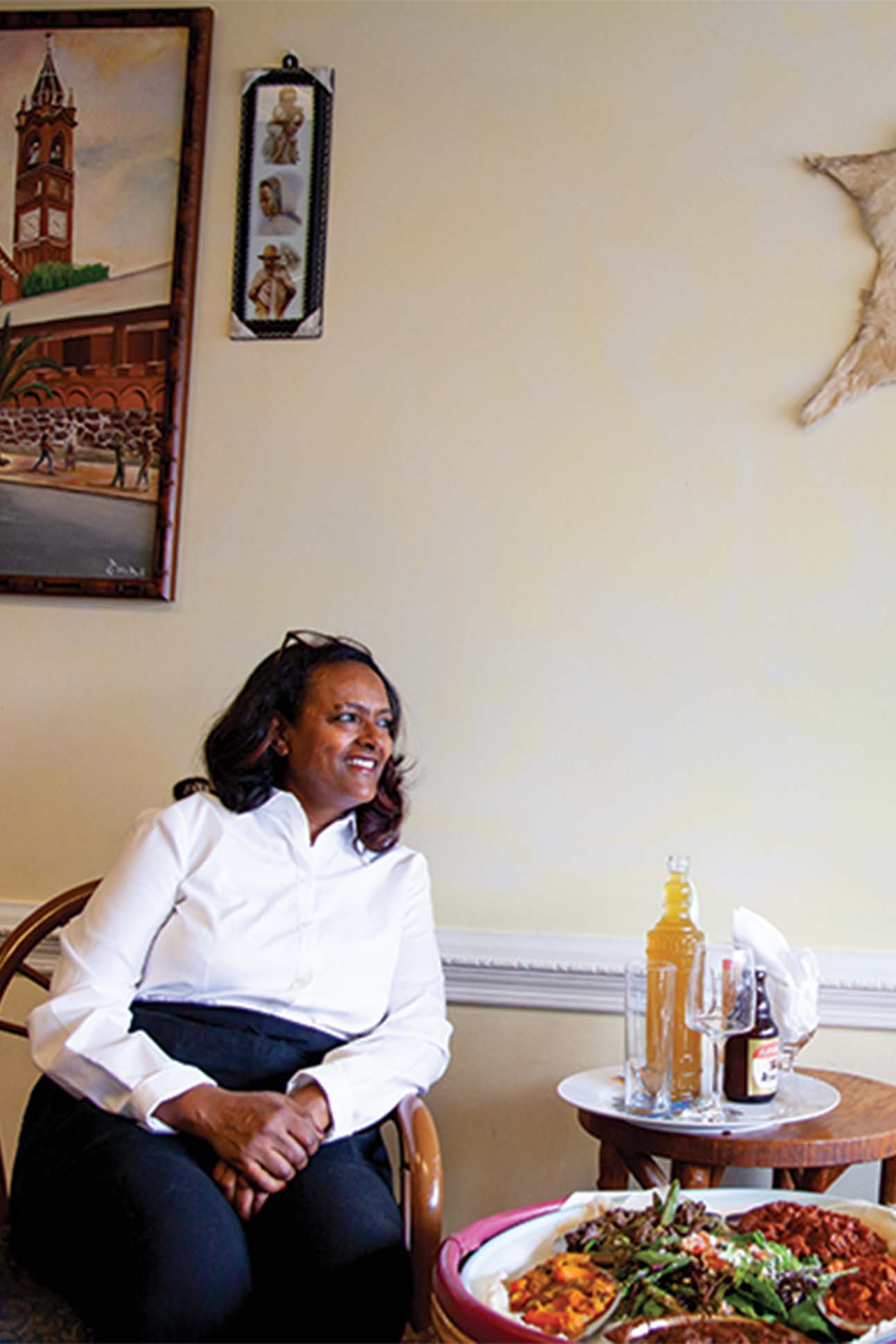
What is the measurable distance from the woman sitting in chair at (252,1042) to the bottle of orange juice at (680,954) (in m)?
0.37

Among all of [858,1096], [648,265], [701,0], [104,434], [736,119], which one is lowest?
[858,1096]

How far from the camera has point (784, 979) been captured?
189 cm

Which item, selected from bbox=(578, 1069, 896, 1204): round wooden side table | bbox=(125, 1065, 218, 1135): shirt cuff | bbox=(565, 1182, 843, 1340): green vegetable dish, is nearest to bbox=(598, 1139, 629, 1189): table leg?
bbox=(578, 1069, 896, 1204): round wooden side table

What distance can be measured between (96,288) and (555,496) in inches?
41.3

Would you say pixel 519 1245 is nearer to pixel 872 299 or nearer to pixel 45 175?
pixel 872 299

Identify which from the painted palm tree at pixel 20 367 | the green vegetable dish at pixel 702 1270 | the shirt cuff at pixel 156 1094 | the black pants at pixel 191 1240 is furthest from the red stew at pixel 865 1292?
the painted palm tree at pixel 20 367

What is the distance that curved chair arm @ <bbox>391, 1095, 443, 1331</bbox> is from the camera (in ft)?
5.13

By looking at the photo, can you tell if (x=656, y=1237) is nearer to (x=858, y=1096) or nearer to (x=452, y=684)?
(x=858, y=1096)

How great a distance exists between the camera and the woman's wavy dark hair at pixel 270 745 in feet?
6.64

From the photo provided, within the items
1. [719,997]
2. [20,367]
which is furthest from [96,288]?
[719,997]

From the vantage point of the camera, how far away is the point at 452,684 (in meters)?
2.37

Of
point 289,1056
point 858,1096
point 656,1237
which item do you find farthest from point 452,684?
point 656,1237

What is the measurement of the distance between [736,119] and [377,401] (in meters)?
0.90
